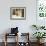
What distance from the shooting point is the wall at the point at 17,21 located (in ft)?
24.3

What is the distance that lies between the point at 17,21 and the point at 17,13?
14.5 inches

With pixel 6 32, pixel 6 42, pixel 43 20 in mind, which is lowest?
pixel 6 42

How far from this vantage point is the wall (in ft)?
24.3

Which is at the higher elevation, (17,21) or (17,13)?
(17,13)

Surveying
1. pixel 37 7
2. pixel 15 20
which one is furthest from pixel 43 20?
pixel 15 20

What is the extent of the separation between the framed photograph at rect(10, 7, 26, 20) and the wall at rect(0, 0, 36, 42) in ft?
0.45

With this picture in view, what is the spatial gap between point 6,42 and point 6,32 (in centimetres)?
46

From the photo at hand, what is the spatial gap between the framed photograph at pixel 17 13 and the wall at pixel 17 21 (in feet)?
0.45

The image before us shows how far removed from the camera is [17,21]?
24.5 feet

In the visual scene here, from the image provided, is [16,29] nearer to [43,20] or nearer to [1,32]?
[1,32]

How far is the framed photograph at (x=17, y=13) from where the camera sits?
7410mm

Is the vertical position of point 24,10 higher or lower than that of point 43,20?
higher

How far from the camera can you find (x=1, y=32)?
7.46 m

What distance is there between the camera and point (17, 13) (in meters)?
7.45
